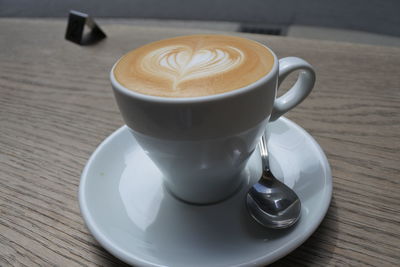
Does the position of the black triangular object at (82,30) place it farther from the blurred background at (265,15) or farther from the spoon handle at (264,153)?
the spoon handle at (264,153)

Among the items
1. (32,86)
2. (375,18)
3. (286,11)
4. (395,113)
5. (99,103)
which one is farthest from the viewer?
(286,11)

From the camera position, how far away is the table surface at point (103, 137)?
379 millimetres

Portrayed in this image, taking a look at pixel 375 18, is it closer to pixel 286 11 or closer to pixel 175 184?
pixel 286 11

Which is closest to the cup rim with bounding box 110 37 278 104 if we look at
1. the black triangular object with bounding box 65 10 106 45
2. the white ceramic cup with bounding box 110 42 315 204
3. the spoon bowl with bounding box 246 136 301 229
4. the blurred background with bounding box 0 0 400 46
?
the white ceramic cup with bounding box 110 42 315 204

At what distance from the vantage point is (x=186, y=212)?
1.38 feet

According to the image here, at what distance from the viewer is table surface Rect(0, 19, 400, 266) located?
379mm

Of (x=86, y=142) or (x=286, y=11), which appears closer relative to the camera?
(x=86, y=142)

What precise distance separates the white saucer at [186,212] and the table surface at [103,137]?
33mm

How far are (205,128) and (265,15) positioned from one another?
4.51ft

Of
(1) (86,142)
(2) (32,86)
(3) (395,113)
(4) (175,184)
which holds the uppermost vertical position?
(3) (395,113)

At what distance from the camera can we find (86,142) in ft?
1.98

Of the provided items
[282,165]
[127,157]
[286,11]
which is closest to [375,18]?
[286,11]

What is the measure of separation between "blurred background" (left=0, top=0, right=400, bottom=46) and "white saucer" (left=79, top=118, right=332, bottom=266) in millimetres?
1075

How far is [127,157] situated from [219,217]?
7.7 inches
